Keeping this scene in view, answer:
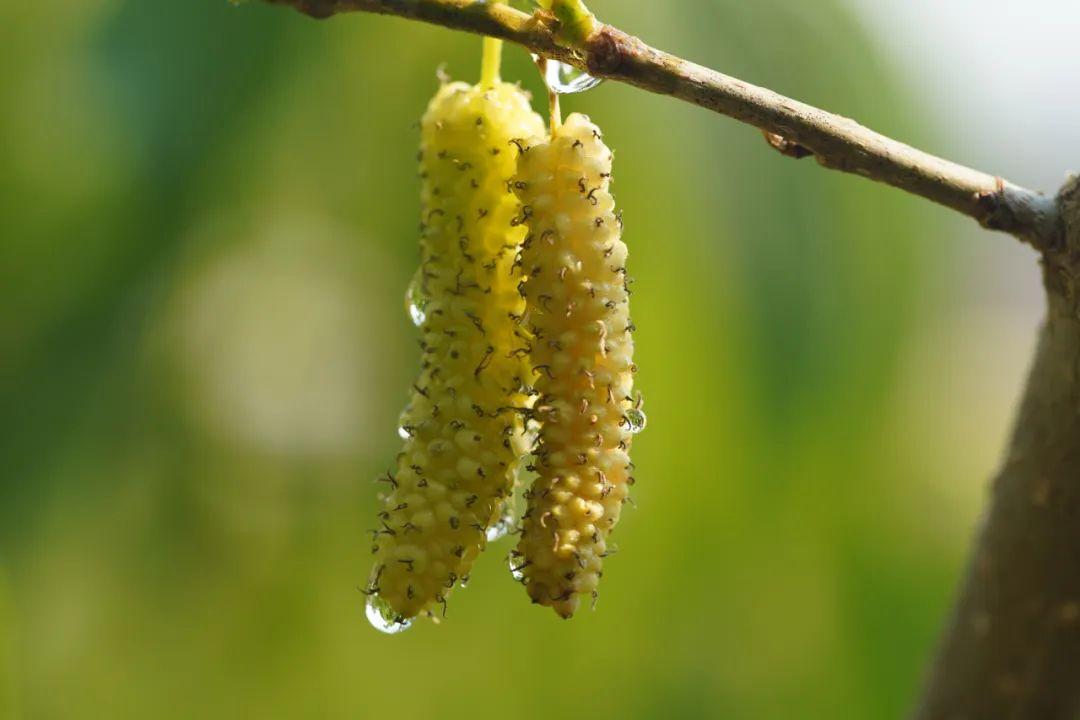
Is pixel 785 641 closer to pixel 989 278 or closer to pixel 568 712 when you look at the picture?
Result: pixel 568 712

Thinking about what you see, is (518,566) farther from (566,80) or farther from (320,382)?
(320,382)

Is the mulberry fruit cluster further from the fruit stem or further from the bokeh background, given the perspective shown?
the bokeh background

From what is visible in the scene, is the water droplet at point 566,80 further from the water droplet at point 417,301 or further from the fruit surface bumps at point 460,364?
the water droplet at point 417,301

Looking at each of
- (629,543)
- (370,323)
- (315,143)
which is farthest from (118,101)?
(629,543)

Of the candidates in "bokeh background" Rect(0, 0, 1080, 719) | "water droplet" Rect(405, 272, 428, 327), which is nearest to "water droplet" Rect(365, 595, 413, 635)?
"water droplet" Rect(405, 272, 428, 327)

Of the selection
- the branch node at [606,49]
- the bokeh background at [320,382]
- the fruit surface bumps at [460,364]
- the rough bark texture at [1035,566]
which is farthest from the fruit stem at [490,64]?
the bokeh background at [320,382]

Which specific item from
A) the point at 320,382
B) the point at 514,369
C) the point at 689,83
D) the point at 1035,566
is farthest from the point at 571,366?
the point at 320,382

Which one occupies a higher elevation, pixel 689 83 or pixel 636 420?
pixel 689 83
